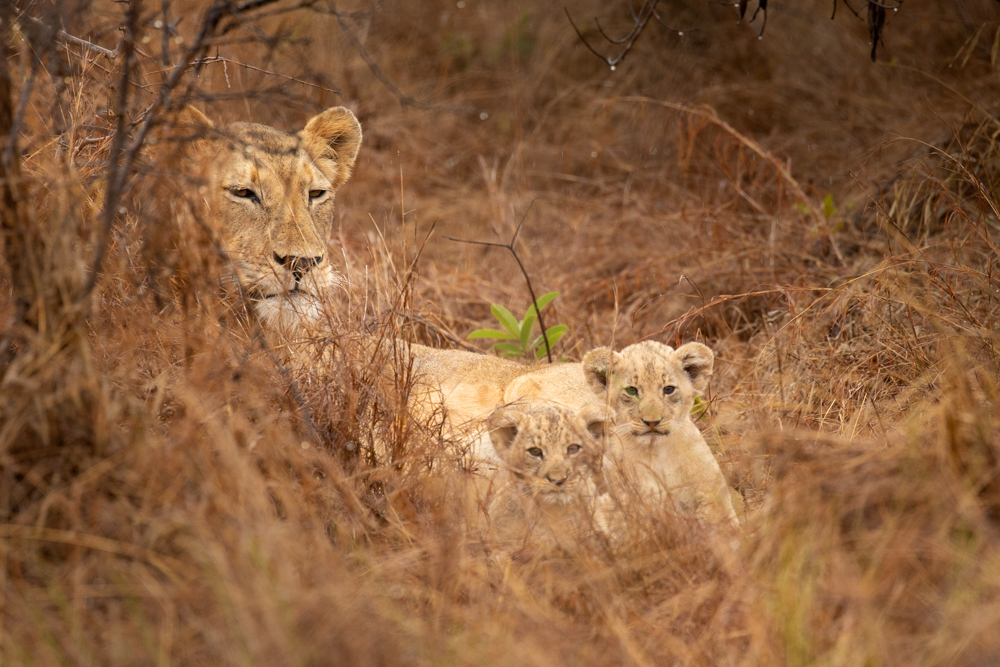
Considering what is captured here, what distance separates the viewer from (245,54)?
7.77 meters

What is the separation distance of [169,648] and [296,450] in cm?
81

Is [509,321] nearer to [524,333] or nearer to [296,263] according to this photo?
[524,333]

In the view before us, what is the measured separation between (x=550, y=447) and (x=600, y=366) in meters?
0.44

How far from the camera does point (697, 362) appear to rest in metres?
3.51

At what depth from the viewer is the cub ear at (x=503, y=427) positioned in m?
3.21

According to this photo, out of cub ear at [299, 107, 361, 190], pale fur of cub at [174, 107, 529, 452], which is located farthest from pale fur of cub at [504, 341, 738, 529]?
cub ear at [299, 107, 361, 190]

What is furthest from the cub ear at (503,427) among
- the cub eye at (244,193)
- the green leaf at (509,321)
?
the cub eye at (244,193)

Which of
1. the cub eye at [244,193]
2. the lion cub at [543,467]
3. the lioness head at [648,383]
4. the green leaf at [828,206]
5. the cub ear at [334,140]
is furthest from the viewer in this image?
the green leaf at [828,206]

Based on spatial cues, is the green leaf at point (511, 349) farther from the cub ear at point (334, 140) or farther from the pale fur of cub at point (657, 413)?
the cub ear at point (334, 140)

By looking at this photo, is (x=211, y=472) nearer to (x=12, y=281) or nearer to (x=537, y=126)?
(x=12, y=281)

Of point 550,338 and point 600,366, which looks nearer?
point 600,366

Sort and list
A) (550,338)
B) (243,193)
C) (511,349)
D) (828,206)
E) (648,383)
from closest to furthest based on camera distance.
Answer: (648,383) < (243,193) < (550,338) < (511,349) < (828,206)

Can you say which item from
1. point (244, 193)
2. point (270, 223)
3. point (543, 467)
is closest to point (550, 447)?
point (543, 467)

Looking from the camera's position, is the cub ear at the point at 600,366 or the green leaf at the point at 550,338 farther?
the green leaf at the point at 550,338
